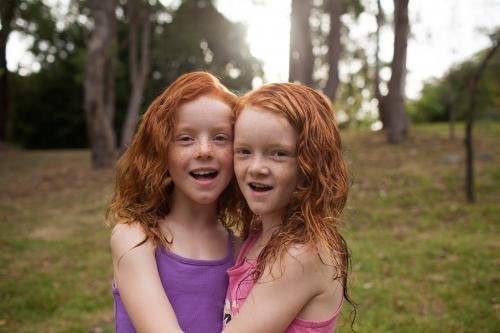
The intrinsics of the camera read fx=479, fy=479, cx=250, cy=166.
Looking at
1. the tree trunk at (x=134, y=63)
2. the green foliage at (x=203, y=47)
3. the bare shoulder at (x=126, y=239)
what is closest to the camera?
the bare shoulder at (x=126, y=239)

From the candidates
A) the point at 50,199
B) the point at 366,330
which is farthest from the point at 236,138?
the point at 50,199

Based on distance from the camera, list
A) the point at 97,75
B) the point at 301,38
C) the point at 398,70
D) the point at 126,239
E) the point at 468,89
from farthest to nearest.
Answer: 1. the point at 97,75
2. the point at 398,70
3. the point at 468,89
4. the point at 301,38
5. the point at 126,239

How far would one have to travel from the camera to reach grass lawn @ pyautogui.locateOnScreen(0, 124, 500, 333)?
4.21m

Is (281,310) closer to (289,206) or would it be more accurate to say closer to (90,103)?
(289,206)

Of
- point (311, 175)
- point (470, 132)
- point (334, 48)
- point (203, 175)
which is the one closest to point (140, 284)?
point (203, 175)

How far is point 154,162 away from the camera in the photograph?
6.57ft

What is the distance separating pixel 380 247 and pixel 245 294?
4475mm

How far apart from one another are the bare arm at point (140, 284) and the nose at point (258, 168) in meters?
0.48

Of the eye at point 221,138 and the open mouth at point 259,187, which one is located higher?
the eye at point 221,138

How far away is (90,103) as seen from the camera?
40.0ft

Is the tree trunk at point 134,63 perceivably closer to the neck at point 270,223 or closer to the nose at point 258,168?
the neck at point 270,223

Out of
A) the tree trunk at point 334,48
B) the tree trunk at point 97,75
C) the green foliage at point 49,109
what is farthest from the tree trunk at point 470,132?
the green foliage at point 49,109

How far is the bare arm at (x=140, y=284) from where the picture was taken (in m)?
1.64

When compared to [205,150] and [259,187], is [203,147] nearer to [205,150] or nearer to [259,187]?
[205,150]
